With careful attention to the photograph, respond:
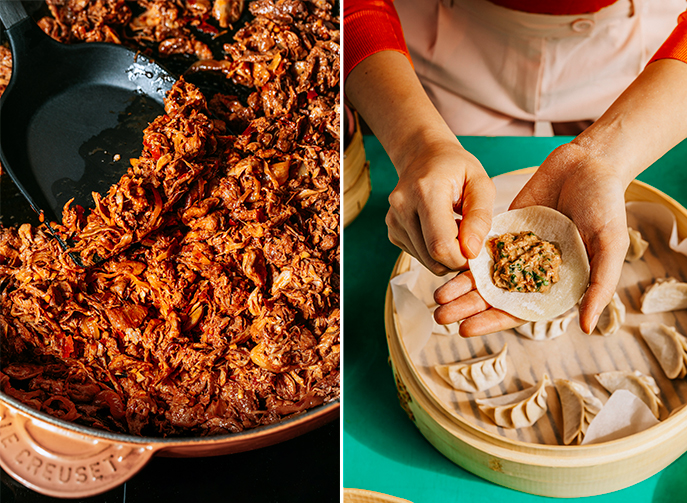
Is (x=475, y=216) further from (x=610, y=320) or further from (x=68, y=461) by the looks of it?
(x=68, y=461)

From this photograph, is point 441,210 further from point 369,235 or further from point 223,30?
point 223,30

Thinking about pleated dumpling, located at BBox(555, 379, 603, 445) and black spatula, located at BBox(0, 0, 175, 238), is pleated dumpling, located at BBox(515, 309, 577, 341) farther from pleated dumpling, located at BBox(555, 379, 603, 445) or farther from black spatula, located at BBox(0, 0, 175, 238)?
black spatula, located at BBox(0, 0, 175, 238)

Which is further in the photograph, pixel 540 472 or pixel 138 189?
pixel 138 189

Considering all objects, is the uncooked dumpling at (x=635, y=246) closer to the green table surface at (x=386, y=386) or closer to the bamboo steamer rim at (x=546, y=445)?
the green table surface at (x=386, y=386)

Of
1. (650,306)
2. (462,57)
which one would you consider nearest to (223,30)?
(462,57)

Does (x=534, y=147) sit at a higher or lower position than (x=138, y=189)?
lower

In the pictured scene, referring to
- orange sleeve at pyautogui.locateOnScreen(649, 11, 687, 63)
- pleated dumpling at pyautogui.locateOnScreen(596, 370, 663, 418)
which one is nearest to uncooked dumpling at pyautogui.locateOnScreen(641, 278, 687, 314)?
pleated dumpling at pyautogui.locateOnScreen(596, 370, 663, 418)
